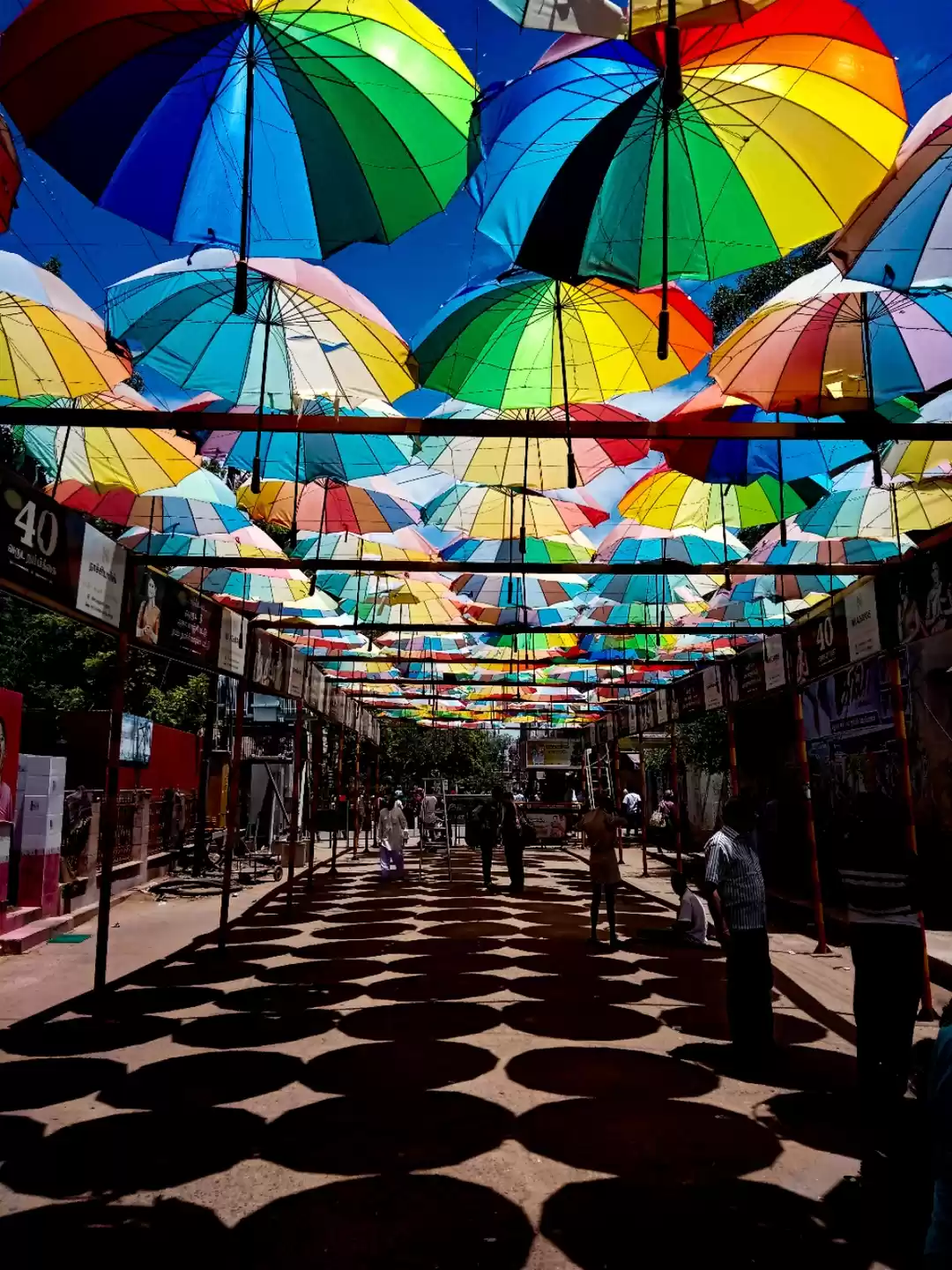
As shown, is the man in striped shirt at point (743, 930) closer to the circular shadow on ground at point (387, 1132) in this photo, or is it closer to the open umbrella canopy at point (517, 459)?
the circular shadow on ground at point (387, 1132)

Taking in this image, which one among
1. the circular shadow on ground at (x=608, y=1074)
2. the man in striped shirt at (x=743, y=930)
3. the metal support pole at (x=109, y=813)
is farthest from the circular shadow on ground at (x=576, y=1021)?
the metal support pole at (x=109, y=813)

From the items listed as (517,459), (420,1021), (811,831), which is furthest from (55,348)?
(811,831)

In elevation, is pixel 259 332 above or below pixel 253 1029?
above

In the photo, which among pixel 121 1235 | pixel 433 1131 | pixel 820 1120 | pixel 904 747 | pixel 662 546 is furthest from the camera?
pixel 662 546

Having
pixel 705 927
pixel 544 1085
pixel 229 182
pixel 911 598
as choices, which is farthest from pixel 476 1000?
pixel 229 182

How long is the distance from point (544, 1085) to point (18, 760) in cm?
862

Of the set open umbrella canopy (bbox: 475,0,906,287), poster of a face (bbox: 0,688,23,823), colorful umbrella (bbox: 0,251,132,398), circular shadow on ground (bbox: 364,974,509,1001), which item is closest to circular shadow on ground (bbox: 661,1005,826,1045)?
circular shadow on ground (bbox: 364,974,509,1001)

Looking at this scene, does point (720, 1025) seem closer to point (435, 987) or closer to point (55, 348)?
point (435, 987)

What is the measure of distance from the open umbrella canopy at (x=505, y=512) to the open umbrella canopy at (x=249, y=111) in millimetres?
5107

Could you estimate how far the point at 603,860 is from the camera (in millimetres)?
10781

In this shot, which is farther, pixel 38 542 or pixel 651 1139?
pixel 38 542

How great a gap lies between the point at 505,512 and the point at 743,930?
549 centimetres

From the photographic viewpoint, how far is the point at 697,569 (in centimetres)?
834

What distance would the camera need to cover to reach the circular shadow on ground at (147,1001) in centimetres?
741
